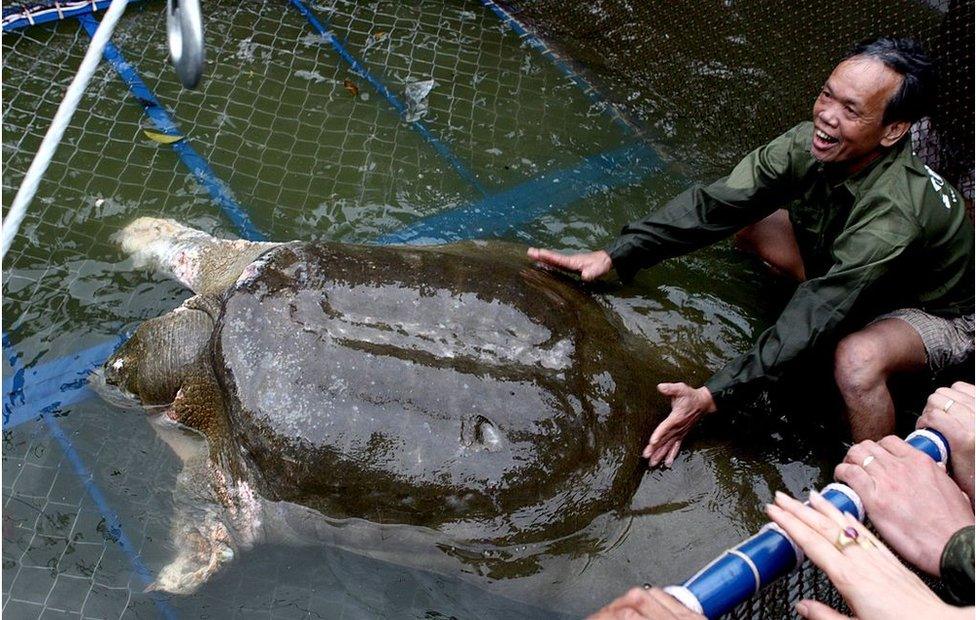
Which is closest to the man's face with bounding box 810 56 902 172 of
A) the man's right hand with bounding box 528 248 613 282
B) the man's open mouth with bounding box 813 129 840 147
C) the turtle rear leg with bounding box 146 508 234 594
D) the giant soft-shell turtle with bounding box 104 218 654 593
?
the man's open mouth with bounding box 813 129 840 147

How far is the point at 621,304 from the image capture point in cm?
347

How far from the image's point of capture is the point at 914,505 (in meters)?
1.97

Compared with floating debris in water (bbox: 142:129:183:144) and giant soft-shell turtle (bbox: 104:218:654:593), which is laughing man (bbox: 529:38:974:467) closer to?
giant soft-shell turtle (bbox: 104:218:654:593)

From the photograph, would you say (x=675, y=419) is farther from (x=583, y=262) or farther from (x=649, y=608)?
(x=649, y=608)

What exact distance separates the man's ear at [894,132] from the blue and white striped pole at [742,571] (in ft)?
5.92

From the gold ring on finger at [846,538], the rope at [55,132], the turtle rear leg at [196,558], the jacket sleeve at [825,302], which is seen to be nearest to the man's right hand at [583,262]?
the jacket sleeve at [825,302]

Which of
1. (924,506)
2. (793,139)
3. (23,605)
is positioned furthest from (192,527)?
(793,139)

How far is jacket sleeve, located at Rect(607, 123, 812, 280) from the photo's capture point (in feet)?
11.5

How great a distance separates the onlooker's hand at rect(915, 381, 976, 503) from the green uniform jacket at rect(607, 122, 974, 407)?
79cm

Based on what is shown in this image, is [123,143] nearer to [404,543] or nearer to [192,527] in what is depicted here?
[192,527]

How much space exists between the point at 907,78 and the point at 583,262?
1310 millimetres

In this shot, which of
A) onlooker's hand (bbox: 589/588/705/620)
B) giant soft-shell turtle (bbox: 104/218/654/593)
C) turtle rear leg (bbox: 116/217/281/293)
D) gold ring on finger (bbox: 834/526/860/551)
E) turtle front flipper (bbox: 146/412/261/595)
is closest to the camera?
onlooker's hand (bbox: 589/588/705/620)

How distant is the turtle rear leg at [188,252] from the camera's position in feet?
12.1

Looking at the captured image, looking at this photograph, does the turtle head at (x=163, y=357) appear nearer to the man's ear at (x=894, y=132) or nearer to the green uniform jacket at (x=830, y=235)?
the green uniform jacket at (x=830, y=235)
